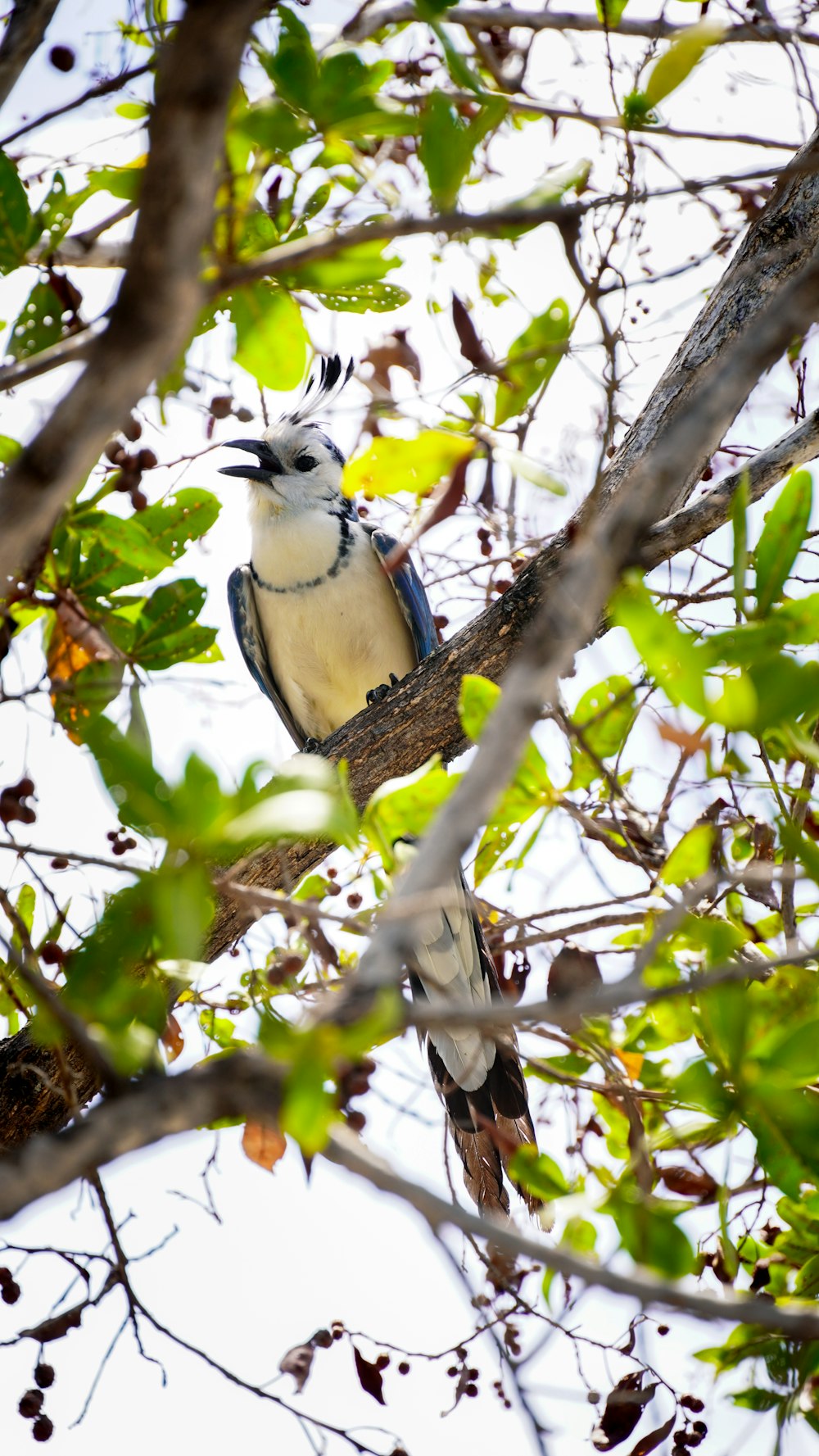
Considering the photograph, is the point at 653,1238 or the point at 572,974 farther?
the point at 572,974

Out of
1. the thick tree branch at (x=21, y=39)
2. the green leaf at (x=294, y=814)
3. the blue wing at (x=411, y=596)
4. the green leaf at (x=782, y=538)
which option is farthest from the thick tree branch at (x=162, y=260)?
the blue wing at (x=411, y=596)

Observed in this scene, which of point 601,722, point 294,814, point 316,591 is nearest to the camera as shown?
point 294,814

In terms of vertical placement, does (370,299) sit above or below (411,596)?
below

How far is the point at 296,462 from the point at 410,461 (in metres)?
2.98

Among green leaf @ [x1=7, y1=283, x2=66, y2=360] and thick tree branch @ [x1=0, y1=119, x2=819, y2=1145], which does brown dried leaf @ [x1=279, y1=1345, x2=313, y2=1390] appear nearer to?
thick tree branch @ [x1=0, y1=119, x2=819, y2=1145]

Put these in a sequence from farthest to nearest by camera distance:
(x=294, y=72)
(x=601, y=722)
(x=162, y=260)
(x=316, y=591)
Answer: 1. (x=316, y=591)
2. (x=601, y=722)
3. (x=294, y=72)
4. (x=162, y=260)

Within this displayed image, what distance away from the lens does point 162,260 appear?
933 mm

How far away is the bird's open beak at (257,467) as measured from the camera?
13.3ft

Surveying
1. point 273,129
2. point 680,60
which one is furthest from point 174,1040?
point 680,60

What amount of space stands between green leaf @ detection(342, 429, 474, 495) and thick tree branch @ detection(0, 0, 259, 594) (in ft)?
1.49

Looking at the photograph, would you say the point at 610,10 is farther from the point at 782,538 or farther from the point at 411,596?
the point at 411,596

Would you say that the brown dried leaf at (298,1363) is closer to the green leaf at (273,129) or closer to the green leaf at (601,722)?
the green leaf at (601,722)

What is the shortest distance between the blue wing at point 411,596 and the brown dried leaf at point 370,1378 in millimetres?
2437

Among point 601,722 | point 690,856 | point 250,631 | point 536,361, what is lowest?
point 690,856
